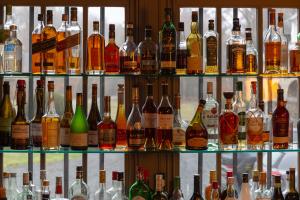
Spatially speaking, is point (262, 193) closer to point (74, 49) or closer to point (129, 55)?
point (129, 55)

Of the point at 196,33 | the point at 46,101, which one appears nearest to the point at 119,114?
the point at 46,101

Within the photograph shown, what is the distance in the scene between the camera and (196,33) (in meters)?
2.57

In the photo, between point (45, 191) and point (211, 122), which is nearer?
point (45, 191)

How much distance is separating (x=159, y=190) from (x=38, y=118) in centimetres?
62

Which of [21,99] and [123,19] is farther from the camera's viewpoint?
[123,19]

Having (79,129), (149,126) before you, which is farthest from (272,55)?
(79,129)

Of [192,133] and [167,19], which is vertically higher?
[167,19]

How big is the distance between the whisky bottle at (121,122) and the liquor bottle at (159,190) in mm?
209

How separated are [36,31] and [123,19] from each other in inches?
16.4

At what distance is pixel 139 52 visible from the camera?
2.52m

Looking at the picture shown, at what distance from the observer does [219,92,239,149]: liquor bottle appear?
2.49 meters

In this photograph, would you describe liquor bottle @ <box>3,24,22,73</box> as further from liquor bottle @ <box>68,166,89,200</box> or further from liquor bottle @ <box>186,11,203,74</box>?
liquor bottle @ <box>186,11,203,74</box>

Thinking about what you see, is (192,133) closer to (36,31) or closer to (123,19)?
(123,19)

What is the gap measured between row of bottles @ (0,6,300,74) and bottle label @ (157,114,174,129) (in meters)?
0.19
